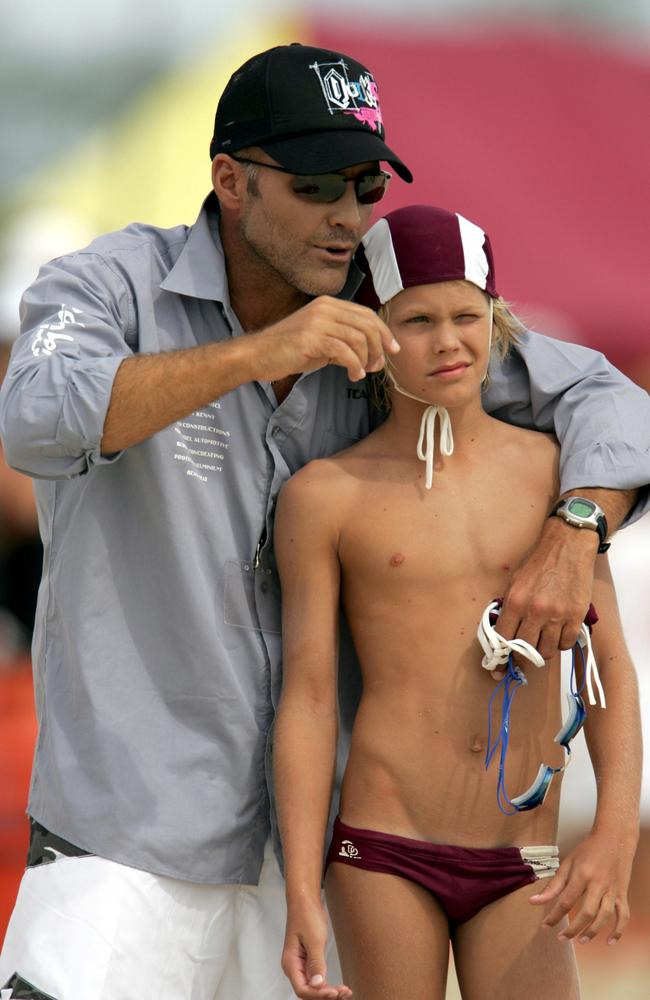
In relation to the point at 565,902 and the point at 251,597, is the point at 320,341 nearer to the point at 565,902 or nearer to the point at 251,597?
the point at 251,597


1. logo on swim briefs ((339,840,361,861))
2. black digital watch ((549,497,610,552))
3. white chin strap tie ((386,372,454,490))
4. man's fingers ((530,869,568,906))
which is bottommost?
logo on swim briefs ((339,840,361,861))

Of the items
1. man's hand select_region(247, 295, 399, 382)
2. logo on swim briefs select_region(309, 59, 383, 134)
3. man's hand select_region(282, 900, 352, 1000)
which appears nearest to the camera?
man's hand select_region(247, 295, 399, 382)

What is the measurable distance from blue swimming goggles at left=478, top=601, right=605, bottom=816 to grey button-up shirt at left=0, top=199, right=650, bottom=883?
357 millimetres

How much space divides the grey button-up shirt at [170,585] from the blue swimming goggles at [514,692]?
36 centimetres

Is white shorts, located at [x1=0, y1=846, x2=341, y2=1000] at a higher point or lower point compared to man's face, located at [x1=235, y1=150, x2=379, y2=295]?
lower

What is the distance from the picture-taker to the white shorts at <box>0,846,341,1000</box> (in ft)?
9.97

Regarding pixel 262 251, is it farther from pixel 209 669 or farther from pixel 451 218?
pixel 209 669

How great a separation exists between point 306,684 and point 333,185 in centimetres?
105

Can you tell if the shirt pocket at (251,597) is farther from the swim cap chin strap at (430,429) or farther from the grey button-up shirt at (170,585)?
the swim cap chin strap at (430,429)

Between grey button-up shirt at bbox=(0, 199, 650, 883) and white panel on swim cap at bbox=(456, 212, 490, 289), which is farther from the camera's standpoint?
white panel on swim cap at bbox=(456, 212, 490, 289)

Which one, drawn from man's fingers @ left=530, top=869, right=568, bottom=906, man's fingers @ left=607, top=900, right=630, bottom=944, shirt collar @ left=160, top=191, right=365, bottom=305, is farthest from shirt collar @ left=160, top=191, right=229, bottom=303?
man's fingers @ left=607, top=900, right=630, bottom=944

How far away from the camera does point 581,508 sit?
312cm

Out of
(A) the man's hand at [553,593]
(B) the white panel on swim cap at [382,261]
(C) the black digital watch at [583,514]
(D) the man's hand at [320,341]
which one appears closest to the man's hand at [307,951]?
(A) the man's hand at [553,593]

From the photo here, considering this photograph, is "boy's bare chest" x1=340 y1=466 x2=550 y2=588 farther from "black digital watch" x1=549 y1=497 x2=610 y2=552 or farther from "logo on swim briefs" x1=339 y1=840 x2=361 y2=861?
"logo on swim briefs" x1=339 y1=840 x2=361 y2=861
